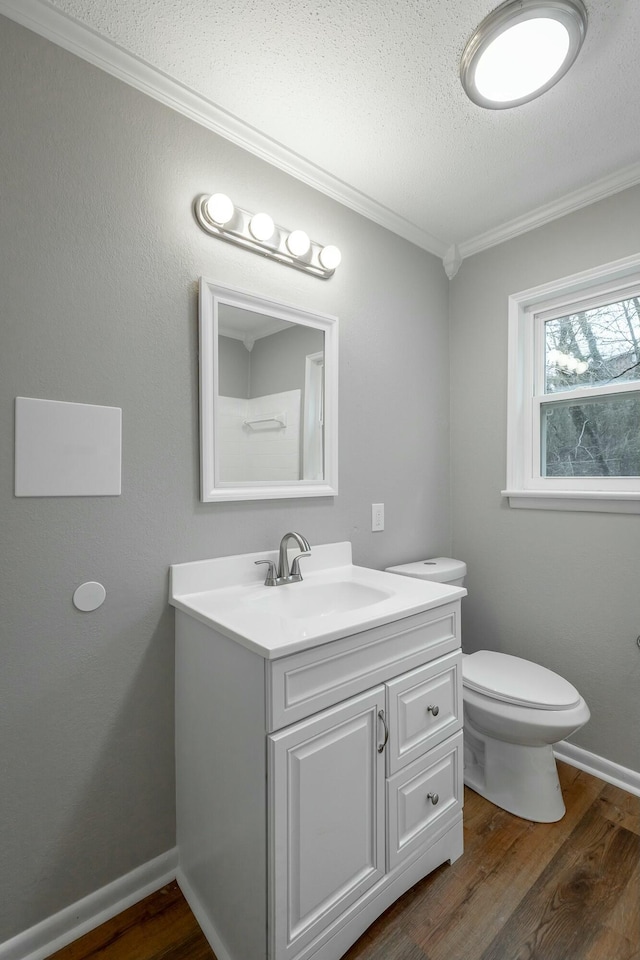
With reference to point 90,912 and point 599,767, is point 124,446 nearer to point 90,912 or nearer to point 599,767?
point 90,912

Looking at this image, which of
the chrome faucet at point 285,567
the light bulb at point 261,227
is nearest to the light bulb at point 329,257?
the light bulb at point 261,227

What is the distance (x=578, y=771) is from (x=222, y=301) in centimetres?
231

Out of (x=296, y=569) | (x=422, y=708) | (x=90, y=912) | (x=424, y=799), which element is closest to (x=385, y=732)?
(x=422, y=708)

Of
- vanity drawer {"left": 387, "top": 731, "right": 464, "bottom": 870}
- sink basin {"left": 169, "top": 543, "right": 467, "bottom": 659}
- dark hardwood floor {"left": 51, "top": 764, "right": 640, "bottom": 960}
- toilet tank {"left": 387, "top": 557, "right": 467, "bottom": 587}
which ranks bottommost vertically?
dark hardwood floor {"left": 51, "top": 764, "right": 640, "bottom": 960}

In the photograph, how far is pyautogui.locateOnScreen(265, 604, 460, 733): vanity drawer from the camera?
1.02 m

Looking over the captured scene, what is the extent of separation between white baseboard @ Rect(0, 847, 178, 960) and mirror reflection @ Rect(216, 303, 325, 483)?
120 cm

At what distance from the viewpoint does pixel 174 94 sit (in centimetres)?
138

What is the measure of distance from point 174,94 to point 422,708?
1996mm

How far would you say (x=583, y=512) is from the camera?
1908mm

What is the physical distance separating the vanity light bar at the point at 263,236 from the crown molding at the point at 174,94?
23 cm

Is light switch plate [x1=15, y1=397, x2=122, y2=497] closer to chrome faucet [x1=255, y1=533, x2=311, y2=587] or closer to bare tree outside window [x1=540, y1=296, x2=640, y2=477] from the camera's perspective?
chrome faucet [x1=255, y1=533, x2=311, y2=587]

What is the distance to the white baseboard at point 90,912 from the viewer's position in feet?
3.83

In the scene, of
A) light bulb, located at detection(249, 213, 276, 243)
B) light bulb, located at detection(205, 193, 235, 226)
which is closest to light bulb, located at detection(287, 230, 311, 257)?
light bulb, located at detection(249, 213, 276, 243)

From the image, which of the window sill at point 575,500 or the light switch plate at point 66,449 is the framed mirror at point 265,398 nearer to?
the light switch plate at point 66,449
